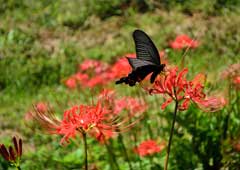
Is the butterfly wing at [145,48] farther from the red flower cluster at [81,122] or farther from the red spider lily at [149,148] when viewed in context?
the red spider lily at [149,148]

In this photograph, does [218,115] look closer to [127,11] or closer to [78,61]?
[78,61]

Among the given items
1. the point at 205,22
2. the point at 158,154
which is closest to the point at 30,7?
the point at 205,22

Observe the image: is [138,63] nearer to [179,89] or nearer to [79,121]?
[179,89]

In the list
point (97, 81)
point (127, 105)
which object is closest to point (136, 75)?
point (127, 105)

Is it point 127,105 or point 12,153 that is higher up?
point 127,105

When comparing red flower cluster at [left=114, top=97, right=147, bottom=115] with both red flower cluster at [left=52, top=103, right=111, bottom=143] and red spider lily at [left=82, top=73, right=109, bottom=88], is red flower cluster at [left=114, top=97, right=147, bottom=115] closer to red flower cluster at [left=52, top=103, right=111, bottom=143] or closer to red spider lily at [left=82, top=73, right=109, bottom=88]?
red spider lily at [left=82, top=73, right=109, bottom=88]

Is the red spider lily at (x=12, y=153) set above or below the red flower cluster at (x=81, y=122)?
below

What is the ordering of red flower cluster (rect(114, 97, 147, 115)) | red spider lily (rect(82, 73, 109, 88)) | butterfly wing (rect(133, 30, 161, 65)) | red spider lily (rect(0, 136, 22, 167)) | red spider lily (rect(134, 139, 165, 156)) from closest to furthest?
red spider lily (rect(0, 136, 22, 167)) → butterfly wing (rect(133, 30, 161, 65)) → red flower cluster (rect(114, 97, 147, 115)) → red spider lily (rect(134, 139, 165, 156)) → red spider lily (rect(82, 73, 109, 88))

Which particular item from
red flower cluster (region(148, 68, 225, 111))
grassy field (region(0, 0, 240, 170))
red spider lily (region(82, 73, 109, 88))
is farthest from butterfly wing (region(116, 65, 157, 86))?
grassy field (region(0, 0, 240, 170))

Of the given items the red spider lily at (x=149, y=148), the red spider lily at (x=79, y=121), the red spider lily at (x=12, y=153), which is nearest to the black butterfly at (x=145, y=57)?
the red spider lily at (x=79, y=121)
